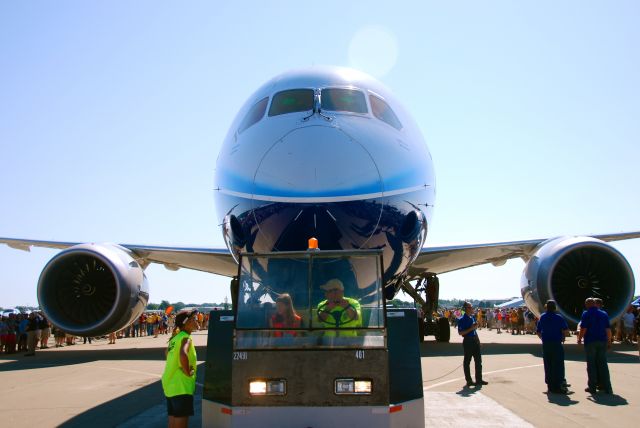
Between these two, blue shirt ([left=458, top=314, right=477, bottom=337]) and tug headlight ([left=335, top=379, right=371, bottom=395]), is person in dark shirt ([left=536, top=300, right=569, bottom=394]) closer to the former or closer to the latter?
blue shirt ([left=458, top=314, right=477, bottom=337])

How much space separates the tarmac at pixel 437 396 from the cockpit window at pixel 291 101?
11.7 feet

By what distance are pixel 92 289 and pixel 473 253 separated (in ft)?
27.1

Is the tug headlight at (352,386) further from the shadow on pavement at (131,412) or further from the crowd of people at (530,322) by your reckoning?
the crowd of people at (530,322)

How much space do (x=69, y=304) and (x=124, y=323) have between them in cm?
137

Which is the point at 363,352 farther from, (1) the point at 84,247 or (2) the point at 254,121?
(1) the point at 84,247

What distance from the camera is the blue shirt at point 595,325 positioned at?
744 centimetres

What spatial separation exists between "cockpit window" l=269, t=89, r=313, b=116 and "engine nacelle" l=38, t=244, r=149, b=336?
5.94 metres

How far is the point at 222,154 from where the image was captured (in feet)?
24.3

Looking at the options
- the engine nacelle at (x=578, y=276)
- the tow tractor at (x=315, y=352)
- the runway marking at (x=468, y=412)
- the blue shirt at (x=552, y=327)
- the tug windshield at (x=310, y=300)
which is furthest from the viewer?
the engine nacelle at (x=578, y=276)

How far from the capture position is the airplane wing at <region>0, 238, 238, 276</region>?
39.3 feet

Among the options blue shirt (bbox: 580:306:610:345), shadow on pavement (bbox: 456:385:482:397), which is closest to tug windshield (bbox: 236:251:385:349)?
shadow on pavement (bbox: 456:385:482:397)

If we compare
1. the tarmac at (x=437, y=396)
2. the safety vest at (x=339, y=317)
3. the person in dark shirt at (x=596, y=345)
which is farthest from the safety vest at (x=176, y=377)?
the person in dark shirt at (x=596, y=345)

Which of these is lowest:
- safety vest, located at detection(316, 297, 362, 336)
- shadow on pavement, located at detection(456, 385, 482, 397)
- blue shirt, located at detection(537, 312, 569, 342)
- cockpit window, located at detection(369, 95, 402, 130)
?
shadow on pavement, located at detection(456, 385, 482, 397)

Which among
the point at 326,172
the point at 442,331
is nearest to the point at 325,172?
the point at 326,172
